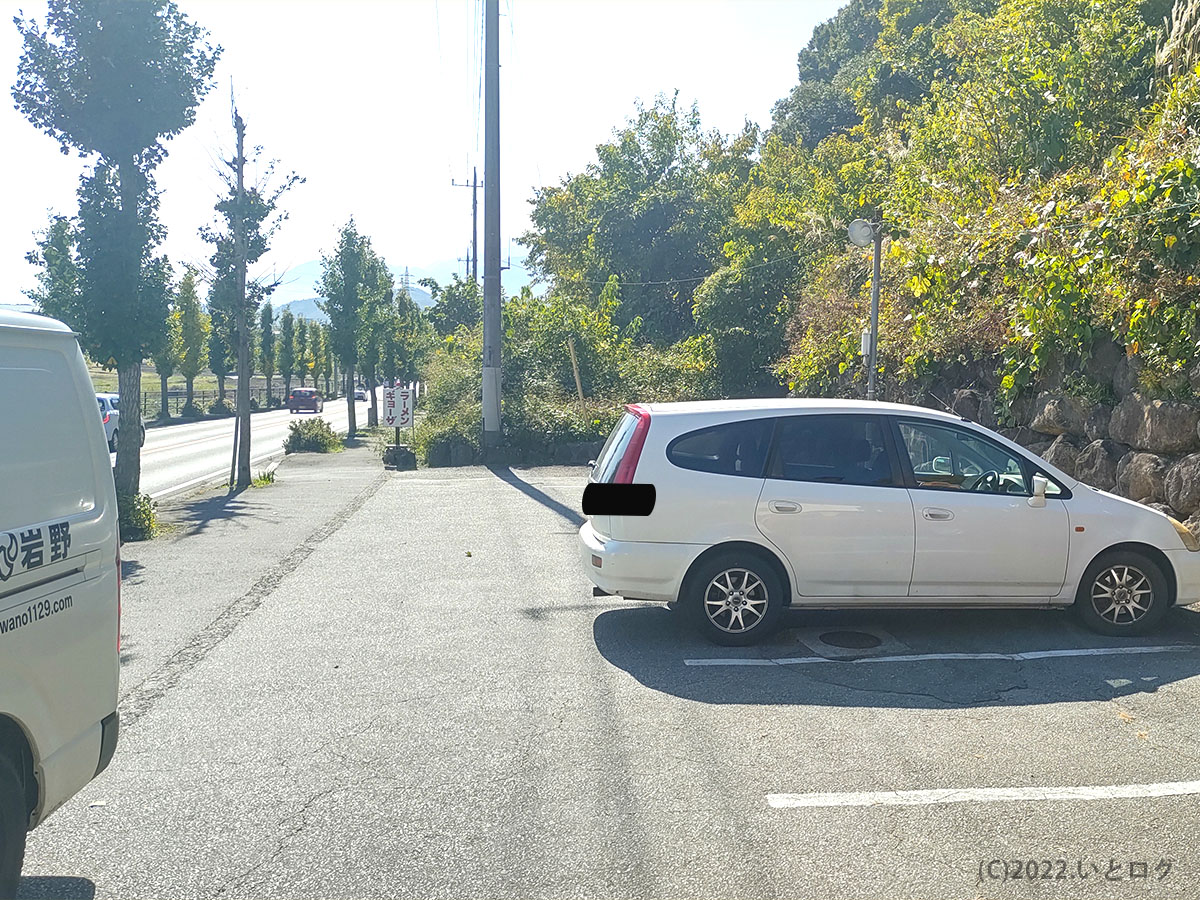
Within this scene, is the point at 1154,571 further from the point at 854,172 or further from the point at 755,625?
the point at 854,172

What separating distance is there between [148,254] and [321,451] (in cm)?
1443

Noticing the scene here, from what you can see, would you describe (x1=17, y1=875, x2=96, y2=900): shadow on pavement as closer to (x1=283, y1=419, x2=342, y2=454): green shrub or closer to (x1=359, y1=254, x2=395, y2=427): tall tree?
(x1=283, y1=419, x2=342, y2=454): green shrub

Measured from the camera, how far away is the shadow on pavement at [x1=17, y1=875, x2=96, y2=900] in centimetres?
378

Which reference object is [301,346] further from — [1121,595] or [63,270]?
[1121,595]

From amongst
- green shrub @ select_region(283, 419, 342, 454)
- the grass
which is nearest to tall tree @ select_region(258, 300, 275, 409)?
green shrub @ select_region(283, 419, 342, 454)

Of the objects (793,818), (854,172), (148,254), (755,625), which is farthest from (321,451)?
(793,818)

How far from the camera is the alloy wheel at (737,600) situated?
7035mm

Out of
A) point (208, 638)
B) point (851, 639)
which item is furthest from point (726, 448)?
point (208, 638)

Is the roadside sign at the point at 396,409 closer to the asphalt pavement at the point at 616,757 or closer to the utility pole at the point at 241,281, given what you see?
the utility pole at the point at 241,281

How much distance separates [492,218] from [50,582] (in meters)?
18.8

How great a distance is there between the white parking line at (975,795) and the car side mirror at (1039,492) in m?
2.68

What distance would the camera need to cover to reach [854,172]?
25062 millimetres

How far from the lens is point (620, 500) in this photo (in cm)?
712

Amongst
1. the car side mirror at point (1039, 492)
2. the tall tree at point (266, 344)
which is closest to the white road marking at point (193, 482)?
the car side mirror at point (1039, 492)
